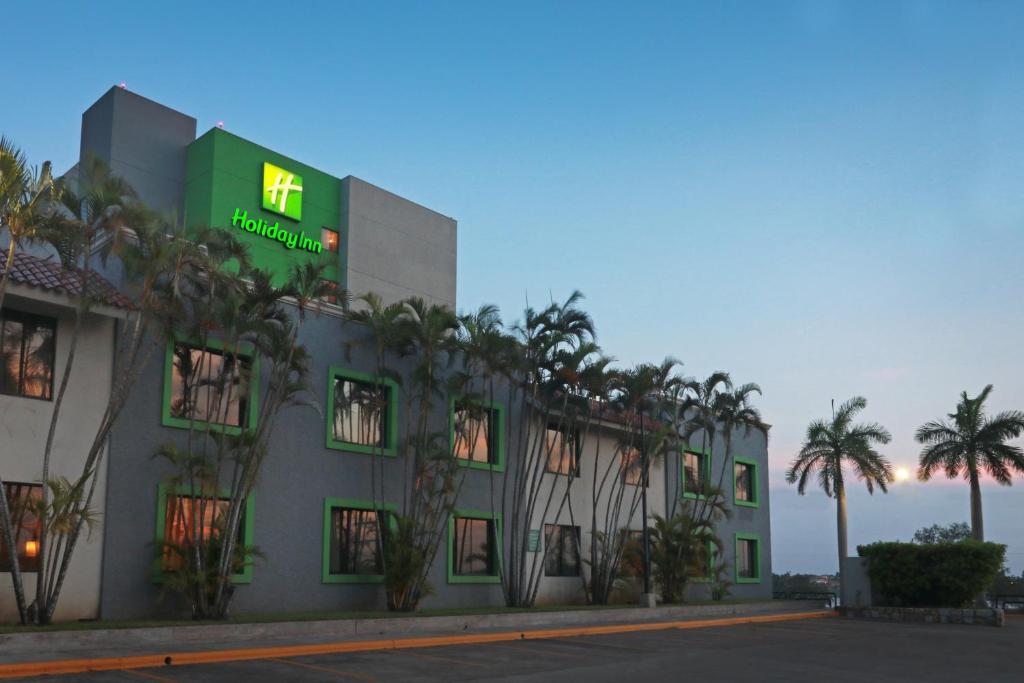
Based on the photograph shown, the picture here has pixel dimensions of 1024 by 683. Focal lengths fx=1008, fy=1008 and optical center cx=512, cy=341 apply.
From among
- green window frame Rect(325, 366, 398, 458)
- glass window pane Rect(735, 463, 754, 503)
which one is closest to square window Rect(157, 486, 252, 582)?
Answer: green window frame Rect(325, 366, 398, 458)

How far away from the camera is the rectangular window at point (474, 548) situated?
27562mm

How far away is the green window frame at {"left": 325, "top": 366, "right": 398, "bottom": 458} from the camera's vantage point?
24.7 m

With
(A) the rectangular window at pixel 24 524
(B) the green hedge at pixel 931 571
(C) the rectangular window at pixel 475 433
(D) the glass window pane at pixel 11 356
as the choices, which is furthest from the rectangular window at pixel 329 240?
(B) the green hedge at pixel 931 571

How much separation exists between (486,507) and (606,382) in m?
4.98

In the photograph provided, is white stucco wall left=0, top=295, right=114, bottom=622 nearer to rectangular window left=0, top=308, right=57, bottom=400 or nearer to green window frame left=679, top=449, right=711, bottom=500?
rectangular window left=0, top=308, right=57, bottom=400

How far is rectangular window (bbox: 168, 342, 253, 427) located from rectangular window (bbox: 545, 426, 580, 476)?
11051mm

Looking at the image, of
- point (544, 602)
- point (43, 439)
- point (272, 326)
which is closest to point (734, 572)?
point (544, 602)

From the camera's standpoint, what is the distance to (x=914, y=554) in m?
33.7

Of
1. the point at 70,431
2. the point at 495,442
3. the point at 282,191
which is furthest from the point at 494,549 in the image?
the point at 282,191

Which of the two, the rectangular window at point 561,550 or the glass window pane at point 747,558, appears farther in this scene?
the glass window pane at point 747,558

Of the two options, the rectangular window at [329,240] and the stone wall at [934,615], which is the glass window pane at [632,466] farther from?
the rectangular window at [329,240]

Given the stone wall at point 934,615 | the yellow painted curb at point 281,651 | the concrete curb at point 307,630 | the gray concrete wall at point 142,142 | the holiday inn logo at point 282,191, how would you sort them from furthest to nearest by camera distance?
the holiday inn logo at point 282,191 < the gray concrete wall at point 142,142 < the stone wall at point 934,615 < the concrete curb at point 307,630 < the yellow painted curb at point 281,651

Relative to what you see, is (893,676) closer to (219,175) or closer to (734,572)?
(734,572)

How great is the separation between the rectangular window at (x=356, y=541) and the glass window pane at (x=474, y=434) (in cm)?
274
